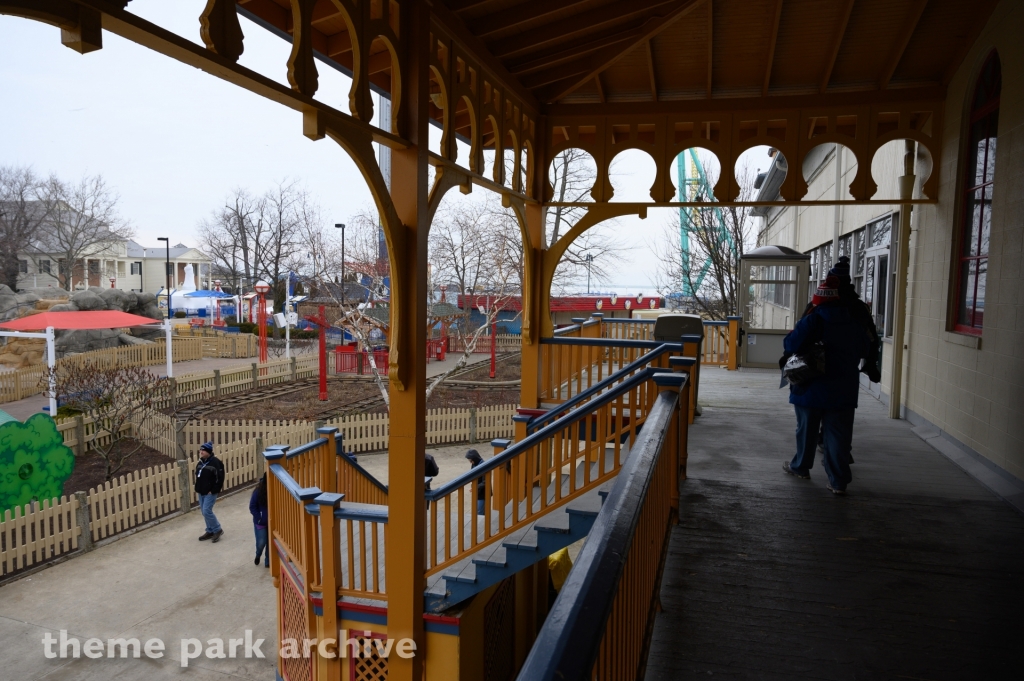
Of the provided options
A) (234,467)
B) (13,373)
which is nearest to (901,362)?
(234,467)

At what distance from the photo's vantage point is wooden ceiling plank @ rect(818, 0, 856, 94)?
7461 mm

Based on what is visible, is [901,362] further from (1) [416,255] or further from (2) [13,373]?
(2) [13,373]

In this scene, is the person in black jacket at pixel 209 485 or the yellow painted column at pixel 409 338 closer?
the yellow painted column at pixel 409 338

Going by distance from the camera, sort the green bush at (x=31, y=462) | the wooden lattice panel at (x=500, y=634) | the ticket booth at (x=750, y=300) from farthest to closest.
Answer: the ticket booth at (x=750, y=300) < the green bush at (x=31, y=462) < the wooden lattice panel at (x=500, y=634)

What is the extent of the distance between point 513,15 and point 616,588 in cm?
654

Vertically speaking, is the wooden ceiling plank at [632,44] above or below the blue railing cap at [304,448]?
above

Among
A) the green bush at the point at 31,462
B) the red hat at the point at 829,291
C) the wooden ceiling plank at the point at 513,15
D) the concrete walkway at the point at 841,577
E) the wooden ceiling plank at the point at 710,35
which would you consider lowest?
the green bush at the point at 31,462

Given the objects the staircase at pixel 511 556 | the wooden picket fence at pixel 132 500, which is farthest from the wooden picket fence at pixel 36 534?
the staircase at pixel 511 556

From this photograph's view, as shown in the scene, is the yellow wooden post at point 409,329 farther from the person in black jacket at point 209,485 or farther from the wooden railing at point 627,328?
the wooden railing at point 627,328

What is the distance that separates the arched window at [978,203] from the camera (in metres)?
6.39

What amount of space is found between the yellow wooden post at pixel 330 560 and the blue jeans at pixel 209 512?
5655 mm

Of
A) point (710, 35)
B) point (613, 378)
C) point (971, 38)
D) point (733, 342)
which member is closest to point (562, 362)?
point (613, 378)

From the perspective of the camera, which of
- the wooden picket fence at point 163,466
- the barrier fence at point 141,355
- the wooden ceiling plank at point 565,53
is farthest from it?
the barrier fence at point 141,355

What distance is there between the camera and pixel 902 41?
7719mm
